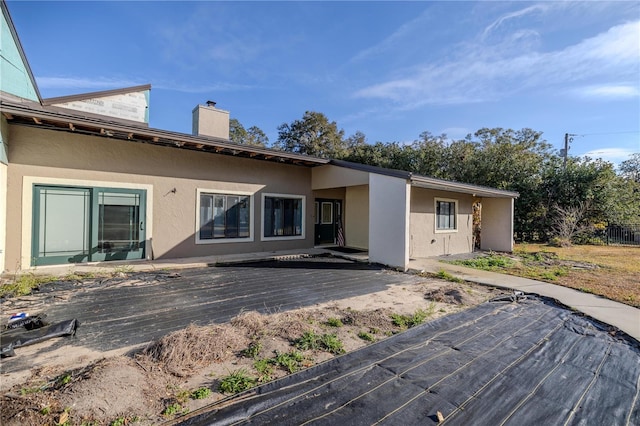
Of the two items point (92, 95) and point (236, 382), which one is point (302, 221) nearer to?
point (236, 382)

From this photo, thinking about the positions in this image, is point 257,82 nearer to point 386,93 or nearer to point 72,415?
point 386,93

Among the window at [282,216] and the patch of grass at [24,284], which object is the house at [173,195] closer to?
the window at [282,216]

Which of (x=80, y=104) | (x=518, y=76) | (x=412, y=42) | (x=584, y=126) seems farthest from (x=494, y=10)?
(x=584, y=126)

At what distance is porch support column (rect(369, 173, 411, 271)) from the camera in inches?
318

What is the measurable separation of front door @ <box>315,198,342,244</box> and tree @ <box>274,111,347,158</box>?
54.3 feet

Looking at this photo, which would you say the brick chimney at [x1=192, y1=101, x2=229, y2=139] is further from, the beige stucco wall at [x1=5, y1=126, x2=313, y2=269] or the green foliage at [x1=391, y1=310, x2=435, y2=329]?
the green foliage at [x1=391, y1=310, x2=435, y2=329]

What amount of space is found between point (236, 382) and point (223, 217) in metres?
7.55

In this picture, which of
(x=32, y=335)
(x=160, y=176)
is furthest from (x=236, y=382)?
(x=160, y=176)

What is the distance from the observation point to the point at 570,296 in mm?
5730

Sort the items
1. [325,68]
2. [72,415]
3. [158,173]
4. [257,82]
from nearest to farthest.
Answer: [72,415], [158,173], [325,68], [257,82]

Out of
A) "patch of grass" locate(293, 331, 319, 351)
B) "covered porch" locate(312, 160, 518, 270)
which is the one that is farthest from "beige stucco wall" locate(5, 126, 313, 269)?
"patch of grass" locate(293, 331, 319, 351)

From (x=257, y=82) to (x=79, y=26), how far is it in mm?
10368

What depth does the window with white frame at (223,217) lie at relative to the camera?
918cm

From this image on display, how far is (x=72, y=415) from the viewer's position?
2.06m
